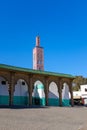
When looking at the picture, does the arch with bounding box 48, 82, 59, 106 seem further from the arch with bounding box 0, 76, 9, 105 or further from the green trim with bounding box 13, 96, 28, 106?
the arch with bounding box 0, 76, 9, 105

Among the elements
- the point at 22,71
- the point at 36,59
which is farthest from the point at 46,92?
the point at 36,59

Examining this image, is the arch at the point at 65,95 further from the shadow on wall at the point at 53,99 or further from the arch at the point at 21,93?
the arch at the point at 21,93

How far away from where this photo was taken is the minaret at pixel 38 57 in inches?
3073

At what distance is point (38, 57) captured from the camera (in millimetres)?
79812

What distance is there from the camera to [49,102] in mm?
46938

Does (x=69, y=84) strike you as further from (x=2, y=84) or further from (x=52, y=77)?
(x=2, y=84)

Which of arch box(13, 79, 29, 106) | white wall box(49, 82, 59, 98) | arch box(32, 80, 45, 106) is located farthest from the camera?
white wall box(49, 82, 59, 98)

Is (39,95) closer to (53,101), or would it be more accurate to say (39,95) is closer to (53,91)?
(53,91)

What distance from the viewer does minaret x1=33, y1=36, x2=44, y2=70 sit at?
78062 millimetres

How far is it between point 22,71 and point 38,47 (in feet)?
137

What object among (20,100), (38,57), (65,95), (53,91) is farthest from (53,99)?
(38,57)
